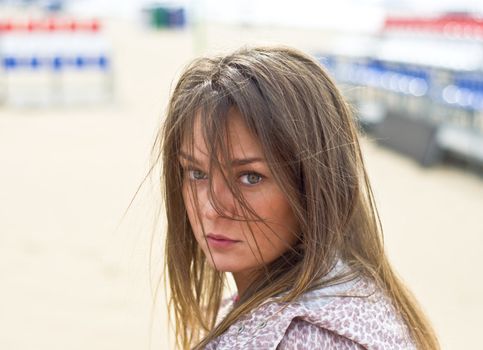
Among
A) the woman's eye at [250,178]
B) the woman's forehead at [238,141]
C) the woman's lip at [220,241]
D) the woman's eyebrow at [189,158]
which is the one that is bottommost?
the woman's lip at [220,241]

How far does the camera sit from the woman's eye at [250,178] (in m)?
1.19

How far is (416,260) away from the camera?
4.97 m

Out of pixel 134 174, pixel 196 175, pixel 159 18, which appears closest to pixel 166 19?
pixel 159 18

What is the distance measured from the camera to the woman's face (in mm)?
1175

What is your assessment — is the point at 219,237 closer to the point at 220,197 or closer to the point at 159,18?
the point at 220,197

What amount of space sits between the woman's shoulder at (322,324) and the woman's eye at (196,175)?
0.78 feet

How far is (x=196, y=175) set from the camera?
1.27m

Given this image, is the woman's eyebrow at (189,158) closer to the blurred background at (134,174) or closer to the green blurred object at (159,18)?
the blurred background at (134,174)

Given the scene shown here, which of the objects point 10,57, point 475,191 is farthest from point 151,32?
point 475,191

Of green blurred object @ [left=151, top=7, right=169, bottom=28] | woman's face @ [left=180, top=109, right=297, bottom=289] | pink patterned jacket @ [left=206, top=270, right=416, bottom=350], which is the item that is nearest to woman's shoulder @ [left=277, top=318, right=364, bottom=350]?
pink patterned jacket @ [left=206, top=270, right=416, bottom=350]

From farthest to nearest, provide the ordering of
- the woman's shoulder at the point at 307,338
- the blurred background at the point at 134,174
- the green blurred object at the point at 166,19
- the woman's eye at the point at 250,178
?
the green blurred object at the point at 166,19 → the blurred background at the point at 134,174 → the woman's eye at the point at 250,178 → the woman's shoulder at the point at 307,338

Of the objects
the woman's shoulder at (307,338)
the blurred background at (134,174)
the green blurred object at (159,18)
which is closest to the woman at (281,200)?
the woman's shoulder at (307,338)

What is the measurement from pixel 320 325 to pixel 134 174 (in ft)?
20.4

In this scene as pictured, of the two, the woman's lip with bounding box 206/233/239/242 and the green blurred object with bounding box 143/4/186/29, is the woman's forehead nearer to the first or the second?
the woman's lip with bounding box 206/233/239/242
